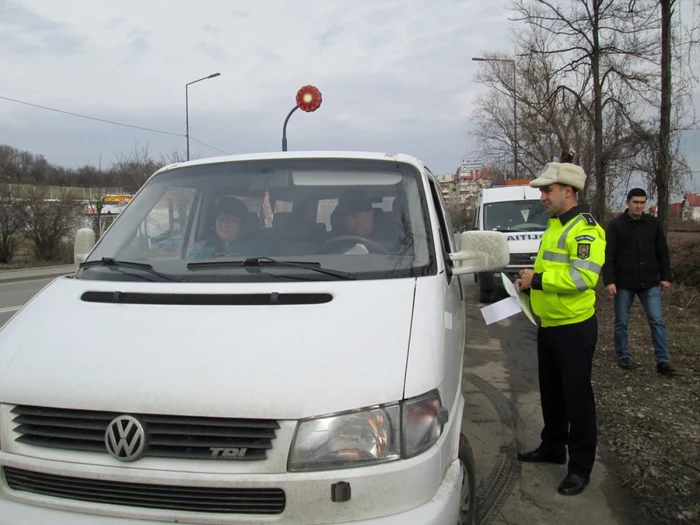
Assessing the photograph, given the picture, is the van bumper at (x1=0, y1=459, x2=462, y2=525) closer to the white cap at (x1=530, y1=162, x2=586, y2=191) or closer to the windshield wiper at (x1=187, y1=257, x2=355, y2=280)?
the windshield wiper at (x1=187, y1=257, x2=355, y2=280)

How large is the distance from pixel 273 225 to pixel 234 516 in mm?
1543

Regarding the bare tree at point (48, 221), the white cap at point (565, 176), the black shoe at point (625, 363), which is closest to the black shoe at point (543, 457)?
the white cap at point (565, 176)

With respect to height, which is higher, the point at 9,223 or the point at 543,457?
the point at 9,223

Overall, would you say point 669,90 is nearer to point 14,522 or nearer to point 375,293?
point 375,293

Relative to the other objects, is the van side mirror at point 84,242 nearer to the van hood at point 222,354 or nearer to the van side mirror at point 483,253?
the van hood at point 222,354

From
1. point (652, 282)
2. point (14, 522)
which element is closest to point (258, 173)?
point (14, 522)

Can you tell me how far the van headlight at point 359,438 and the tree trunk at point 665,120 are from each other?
29.3 feet

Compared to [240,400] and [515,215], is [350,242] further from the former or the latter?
[515,215]

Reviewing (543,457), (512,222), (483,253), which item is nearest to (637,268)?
(543,457)

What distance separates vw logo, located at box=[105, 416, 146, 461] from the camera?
6.12 feet

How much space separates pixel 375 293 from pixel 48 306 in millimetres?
1474

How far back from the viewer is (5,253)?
23125 millimetres

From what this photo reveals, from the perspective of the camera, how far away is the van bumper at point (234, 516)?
5.90 feet

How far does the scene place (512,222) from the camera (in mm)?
11969
